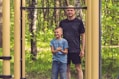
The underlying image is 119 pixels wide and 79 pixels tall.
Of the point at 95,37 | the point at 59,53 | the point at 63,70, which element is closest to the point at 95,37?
the point at 95,37

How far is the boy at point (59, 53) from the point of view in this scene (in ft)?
18.7

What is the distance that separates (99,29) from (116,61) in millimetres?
4407

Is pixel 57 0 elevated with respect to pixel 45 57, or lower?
elevated

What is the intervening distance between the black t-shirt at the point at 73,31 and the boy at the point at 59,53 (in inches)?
3.0

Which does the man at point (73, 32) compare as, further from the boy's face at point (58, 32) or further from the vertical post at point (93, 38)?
the vertical post at point (93, 38)

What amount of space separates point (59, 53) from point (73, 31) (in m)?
0.38

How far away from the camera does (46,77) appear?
333 inches

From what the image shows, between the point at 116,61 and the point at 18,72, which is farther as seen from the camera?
the point at 116,61

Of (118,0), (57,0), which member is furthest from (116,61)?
(57,0)

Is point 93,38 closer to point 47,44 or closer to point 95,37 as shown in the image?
point 95,37

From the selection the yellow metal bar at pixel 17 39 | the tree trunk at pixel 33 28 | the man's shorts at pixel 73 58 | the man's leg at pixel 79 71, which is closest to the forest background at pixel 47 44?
the tree trunk at pixel 33 28

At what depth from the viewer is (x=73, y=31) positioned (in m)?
5.64

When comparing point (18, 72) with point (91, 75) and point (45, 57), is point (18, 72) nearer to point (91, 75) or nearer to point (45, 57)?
point (91, 75)

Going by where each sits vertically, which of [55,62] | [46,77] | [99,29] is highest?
[99,29]
